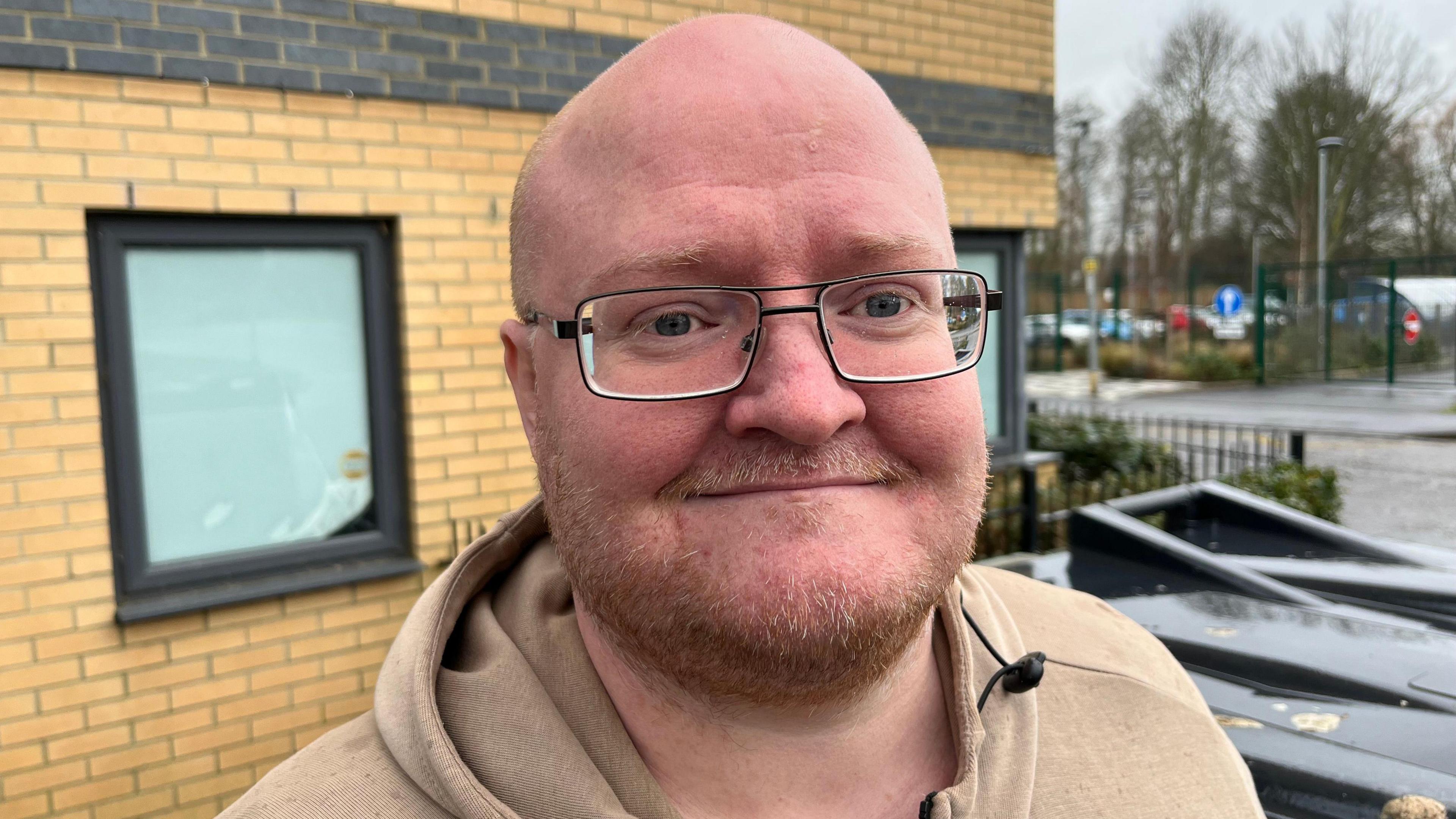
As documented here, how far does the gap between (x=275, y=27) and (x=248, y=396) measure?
1.37 m

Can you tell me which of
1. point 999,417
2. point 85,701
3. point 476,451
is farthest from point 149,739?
point 999,417

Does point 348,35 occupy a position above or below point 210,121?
above

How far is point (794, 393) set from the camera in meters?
1.19

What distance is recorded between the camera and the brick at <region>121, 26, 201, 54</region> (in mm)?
3408

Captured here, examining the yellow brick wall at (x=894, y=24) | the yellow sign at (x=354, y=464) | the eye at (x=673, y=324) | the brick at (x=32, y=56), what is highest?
the yellow brick wall at (x=894, y=24)

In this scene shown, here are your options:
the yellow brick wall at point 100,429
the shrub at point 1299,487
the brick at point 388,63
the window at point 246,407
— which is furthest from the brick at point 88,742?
the shrub at point 1299,487

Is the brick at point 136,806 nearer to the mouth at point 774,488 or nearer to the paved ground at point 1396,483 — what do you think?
the mouth at point 774,488

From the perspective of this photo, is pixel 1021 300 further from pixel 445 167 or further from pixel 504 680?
pixel 504 680

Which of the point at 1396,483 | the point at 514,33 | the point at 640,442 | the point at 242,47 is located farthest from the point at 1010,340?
the point at 1396,483

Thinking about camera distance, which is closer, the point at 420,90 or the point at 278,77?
the point at 278,77

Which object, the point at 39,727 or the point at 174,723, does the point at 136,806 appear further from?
the point at 39,727

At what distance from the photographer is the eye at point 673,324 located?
4.12 feet

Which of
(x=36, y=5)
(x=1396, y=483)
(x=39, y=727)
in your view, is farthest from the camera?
(x=1396, y=483)

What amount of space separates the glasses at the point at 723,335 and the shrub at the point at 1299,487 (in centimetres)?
669
